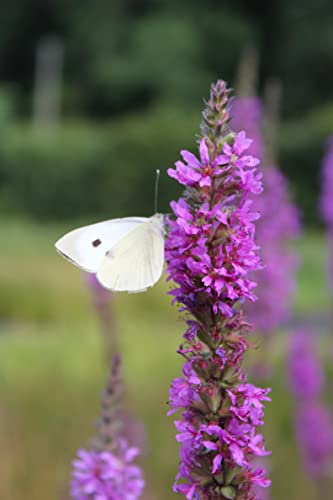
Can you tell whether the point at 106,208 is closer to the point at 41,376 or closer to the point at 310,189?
the point at 310,189

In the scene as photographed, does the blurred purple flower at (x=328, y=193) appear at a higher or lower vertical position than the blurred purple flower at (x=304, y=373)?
higher

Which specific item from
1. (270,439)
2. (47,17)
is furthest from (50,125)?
(270,439)

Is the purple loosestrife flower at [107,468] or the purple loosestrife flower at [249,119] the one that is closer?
the purple loosestrife flower at [107,468]

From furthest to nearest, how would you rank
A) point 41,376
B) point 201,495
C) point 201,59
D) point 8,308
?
point 201,59 < point 8,308 < point 41,376 < point 201,495

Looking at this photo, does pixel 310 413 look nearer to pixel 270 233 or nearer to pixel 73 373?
pixel 270 233

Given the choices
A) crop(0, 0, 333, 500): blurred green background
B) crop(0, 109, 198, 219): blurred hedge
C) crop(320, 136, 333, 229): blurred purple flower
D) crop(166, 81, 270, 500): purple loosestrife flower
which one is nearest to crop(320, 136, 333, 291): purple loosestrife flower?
crop(320, 136, 333, 229): blurred purple flower

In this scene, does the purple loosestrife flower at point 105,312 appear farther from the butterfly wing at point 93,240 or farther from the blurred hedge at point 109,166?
the blurred hedge at point 109,166

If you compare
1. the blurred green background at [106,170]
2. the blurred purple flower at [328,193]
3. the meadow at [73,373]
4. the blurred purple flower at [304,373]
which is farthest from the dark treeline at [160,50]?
the blurred purple flower at [304,373]
